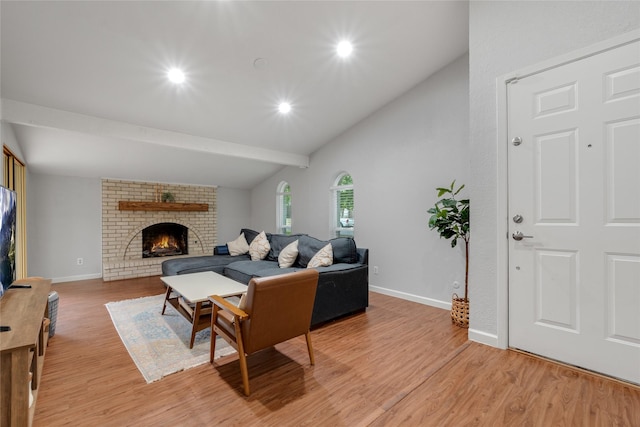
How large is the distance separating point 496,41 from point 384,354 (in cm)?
280

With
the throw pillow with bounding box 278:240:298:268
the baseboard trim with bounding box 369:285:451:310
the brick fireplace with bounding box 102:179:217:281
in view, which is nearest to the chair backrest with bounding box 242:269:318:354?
the throw pillow with bounding box 278:240:298:268

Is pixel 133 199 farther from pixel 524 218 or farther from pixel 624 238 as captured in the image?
pixel 624 238

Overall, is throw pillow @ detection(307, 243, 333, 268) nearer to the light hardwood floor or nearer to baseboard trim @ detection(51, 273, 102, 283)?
the light hardwood floor

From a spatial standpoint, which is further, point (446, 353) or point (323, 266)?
point (323, 266)

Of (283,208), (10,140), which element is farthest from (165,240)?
(10,140)

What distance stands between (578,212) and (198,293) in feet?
10.5

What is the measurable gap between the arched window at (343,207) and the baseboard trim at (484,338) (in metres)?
2.82

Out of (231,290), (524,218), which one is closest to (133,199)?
(231,290)

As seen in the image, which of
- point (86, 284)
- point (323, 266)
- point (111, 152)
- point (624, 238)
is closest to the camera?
point (624, 238)

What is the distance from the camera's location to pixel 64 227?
516 centimetres

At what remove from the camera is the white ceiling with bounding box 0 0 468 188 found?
2393mm

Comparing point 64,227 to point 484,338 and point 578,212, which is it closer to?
point 484,338

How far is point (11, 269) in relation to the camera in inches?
91.2

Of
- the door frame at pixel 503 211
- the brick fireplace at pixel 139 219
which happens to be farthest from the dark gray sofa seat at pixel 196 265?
the door frame at pixel 503 211
